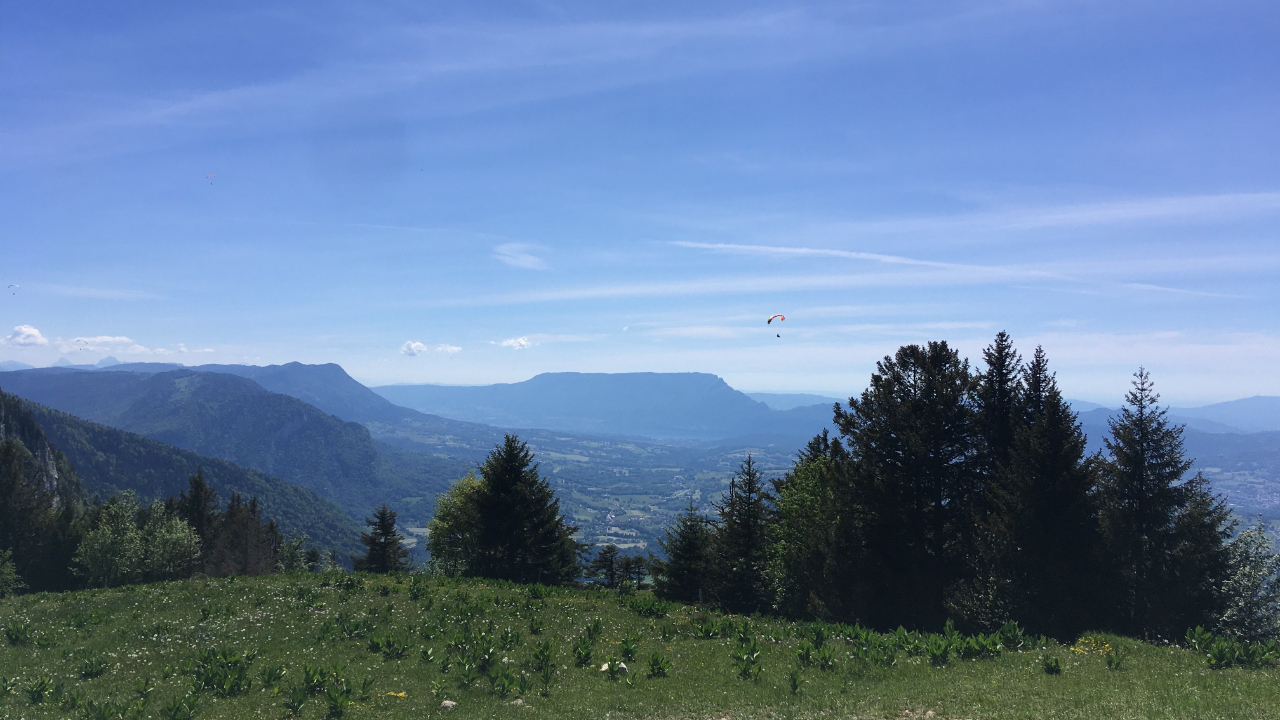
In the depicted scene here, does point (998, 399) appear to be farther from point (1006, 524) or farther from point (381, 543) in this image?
point (381, 543)

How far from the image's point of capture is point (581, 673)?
15.7m

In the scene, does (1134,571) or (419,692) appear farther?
(1134,571)

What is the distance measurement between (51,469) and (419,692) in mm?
220144

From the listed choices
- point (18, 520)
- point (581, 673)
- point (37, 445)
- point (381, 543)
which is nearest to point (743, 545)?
point (581, 673)

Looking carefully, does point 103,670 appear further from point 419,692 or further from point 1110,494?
point 1110,494

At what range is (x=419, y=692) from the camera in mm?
14617

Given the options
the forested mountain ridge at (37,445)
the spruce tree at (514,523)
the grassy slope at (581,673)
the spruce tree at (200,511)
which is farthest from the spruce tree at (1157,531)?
the forested mountain ridge at (37,445)

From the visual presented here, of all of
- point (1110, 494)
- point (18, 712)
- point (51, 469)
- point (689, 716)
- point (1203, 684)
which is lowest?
point (51, 469)

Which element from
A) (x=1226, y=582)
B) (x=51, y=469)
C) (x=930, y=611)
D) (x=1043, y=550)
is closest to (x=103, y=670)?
(x=930, y=611)

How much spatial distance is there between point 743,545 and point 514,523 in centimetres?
1698

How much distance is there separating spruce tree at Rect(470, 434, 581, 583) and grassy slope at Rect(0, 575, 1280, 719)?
20.3 metres

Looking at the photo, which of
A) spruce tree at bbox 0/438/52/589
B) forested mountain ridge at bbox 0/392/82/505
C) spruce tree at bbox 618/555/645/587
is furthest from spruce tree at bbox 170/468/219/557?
forested mountain ridge at bbox 0/392/82/505

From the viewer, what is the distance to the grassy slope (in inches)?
484

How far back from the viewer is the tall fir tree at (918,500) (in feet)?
86.0
